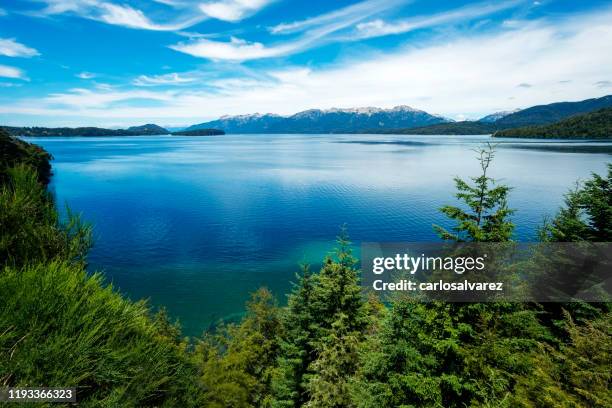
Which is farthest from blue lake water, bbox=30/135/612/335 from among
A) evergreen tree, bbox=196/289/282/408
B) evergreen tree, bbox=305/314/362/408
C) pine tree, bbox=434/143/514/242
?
pine tree, bbox=434/143/514/242

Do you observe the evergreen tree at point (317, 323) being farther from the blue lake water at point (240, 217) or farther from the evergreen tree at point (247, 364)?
the blue lake water at point (240, 217)

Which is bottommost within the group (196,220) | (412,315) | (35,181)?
(196,220)

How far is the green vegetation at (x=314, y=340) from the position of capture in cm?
502

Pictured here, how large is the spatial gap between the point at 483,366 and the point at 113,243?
5755 cm

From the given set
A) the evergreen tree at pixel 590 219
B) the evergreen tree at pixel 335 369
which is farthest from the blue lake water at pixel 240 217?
the evergreen tree at pixel 590 219

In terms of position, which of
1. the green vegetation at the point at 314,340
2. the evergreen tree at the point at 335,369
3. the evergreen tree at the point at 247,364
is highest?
the green vegetation at the point at 314,340

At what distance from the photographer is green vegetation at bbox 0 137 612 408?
16.5 ft

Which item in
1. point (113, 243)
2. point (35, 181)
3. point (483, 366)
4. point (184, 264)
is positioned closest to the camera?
point (35, 181)

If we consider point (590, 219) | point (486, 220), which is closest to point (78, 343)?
point (486, 220)

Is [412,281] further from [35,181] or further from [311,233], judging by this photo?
[311,233]

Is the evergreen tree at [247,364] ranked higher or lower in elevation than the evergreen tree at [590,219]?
lower

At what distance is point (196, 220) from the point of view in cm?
6606

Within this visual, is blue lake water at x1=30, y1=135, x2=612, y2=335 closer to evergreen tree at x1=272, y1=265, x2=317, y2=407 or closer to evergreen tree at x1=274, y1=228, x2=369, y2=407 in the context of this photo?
evergreen tree at x1=272, y1=265, x2=317, y2=407

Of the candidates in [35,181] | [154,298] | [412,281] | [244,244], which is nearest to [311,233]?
[244,244]
